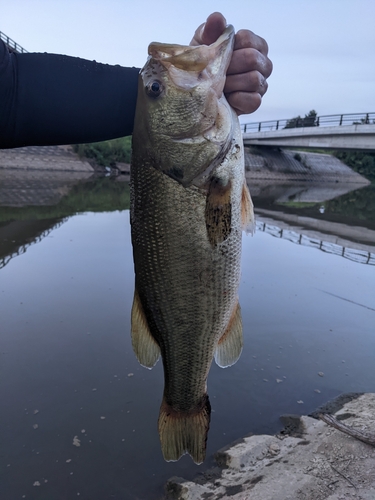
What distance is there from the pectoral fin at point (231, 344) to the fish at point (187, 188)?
0.61ft

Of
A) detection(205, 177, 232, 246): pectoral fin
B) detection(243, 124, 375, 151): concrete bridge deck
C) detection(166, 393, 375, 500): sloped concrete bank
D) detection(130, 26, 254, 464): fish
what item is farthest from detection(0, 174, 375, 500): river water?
detection(243, 124, 375, 151): concrete bridge deck

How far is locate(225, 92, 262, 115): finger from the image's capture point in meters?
2.09

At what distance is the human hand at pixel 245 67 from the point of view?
6.64ft

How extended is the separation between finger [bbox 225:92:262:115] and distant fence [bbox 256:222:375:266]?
379 inches

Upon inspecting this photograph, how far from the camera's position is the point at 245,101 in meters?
2.10

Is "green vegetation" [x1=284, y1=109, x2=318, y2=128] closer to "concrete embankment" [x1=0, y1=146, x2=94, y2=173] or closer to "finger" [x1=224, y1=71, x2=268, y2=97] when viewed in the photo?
"concrete embankment" [x1=0, y1=146, x2=94, y2=173]

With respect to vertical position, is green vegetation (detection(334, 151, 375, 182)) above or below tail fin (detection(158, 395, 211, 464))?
above

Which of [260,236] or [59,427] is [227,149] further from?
[260,236]

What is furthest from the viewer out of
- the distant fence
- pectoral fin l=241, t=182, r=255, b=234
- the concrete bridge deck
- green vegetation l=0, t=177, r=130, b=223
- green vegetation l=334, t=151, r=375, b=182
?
green vegetation l=334, t=151, r=375, b=182

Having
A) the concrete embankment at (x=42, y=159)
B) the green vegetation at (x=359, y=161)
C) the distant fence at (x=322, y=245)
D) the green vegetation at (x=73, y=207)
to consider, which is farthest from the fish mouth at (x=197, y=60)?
the green vegetation at (x=359, y=161)

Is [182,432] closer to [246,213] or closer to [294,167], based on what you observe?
[246,213]

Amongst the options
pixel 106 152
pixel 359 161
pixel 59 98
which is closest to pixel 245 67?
pixel 59 98

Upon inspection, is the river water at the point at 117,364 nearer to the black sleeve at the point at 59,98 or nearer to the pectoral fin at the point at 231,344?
the pectoral fin at the point at 231,344

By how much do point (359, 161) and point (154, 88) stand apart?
68761mm
